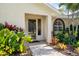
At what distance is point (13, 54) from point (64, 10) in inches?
142

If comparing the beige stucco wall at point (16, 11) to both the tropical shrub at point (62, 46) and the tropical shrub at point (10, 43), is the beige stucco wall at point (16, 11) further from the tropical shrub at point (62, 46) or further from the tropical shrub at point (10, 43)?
the tropical shrub at point (62, 46)

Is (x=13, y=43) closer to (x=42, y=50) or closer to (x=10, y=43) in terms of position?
(x=10, y=43)

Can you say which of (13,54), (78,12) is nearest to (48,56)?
(13,54)

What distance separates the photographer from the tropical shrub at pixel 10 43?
7184mm

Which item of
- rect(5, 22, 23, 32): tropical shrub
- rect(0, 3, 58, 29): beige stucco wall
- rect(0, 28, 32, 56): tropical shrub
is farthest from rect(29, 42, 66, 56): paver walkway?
rect(0, 3, 58, 29): beige stucco wall

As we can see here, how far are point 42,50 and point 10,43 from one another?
1629 mm

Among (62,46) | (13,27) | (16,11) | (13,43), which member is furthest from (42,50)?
(16,11)

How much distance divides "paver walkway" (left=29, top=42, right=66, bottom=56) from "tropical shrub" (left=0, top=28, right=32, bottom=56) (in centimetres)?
74

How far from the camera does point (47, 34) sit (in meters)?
10.0

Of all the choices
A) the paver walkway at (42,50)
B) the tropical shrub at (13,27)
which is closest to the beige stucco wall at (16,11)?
the tropical shrub at (13,27)

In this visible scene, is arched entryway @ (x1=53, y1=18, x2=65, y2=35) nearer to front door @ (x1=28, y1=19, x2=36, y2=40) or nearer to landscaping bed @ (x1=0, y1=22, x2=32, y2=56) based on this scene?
front door @ (x1=28, y1=19, x2=36, y2=40)

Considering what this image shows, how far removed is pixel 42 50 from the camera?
8172mm

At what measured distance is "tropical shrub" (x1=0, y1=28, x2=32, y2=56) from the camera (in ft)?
23.6

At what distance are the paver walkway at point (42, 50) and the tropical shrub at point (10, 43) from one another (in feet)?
2.43
